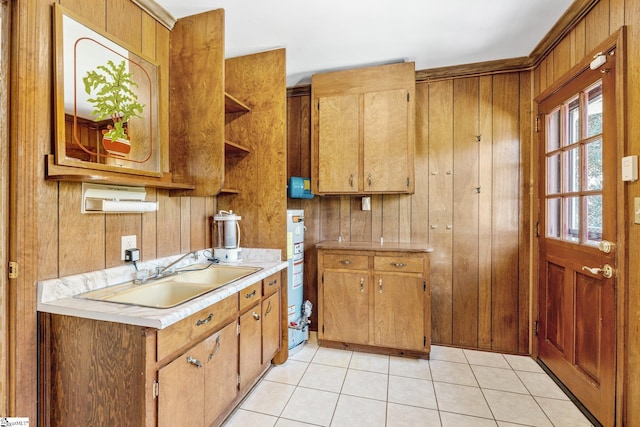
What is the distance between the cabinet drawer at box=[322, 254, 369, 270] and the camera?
99.4 inches

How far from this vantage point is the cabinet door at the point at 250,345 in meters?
1.77

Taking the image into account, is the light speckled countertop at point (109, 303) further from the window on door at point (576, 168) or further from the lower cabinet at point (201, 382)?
the window on door at point (576, 168)

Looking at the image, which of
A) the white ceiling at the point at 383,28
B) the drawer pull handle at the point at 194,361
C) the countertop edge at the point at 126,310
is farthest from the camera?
the white ceiling at the point at 383,28

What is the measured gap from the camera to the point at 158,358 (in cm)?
116

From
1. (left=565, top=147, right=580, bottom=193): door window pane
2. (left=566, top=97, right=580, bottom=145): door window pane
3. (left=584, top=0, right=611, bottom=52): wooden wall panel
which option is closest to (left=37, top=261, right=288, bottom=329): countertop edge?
(left=565, top=147, right=580, bottom=193): door window pane

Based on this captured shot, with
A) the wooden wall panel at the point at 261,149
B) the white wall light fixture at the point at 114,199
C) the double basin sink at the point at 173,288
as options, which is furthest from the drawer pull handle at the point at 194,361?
the wooden wall panel at the point at 261,149

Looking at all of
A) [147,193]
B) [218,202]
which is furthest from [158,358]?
[218,202]

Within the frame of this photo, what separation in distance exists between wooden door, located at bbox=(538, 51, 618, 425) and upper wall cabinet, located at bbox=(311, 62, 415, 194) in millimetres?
1023

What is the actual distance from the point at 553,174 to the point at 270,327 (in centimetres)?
241

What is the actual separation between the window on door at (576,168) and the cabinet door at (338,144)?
148 centimetres

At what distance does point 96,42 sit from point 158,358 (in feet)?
5.16

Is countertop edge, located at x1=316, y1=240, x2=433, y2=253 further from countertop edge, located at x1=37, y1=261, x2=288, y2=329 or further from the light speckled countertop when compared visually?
countertop edge, located at x1=37, y1=261, x2=288, y2=329

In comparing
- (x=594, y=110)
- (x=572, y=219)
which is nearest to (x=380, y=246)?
(x=572, y=219)

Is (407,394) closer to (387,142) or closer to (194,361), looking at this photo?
(194,361)
